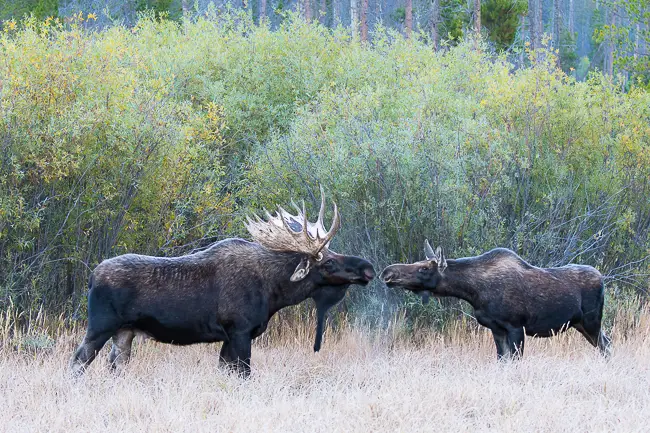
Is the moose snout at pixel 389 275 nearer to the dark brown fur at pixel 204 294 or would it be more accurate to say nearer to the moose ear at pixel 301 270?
the dark brown fur at pixel 204 294

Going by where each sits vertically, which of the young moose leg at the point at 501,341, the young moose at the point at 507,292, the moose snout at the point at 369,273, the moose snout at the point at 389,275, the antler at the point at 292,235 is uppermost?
the antler at the point at 292,235

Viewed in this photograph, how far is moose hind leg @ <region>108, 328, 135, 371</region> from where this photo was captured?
7977 mm

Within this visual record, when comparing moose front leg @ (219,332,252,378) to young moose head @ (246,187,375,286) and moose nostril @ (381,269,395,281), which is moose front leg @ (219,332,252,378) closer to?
young moose head @ (246,187,375,286)

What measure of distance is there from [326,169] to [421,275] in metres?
2.52

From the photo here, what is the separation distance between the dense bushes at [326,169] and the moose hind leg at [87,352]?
221 cm

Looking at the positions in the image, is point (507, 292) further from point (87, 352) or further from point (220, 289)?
point (87, 352)

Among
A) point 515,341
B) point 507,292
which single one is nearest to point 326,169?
point 507,292

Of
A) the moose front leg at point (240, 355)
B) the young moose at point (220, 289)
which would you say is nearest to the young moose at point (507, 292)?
the young moose at point (220, 289)

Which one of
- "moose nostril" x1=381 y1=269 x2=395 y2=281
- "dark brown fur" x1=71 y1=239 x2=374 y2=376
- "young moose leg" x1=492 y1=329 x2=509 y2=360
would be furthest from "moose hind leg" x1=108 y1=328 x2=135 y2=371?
"young moose leg" x1=492 y1=329 x2=509 y2=360

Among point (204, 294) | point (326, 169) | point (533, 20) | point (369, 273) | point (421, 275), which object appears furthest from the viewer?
point (533, 20)

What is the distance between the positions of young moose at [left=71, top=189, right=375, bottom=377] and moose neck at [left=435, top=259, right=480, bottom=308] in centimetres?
99

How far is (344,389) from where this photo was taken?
7496 mm

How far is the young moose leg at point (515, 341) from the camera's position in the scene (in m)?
8.52

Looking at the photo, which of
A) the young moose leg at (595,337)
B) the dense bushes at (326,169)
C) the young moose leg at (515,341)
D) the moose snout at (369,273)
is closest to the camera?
the moose snout at (369,273)
